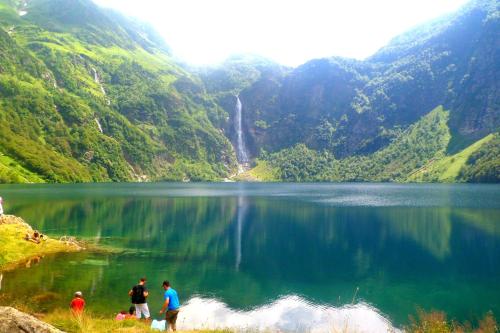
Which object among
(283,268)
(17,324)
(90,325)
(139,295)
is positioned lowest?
(283,268)

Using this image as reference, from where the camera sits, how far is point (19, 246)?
49469 mm

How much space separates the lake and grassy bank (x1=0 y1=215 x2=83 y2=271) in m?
2.50

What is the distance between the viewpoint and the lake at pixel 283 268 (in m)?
34.6

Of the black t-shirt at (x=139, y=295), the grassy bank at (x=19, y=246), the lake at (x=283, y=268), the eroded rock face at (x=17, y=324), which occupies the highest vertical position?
the eroded rock face at (x=17, y=324)

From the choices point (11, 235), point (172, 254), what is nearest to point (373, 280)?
point (172, 254)

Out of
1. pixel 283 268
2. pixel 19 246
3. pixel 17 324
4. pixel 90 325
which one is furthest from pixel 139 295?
pixel 19 246

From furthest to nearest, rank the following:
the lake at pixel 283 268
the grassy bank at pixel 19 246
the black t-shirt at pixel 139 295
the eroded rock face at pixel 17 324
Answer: the grassy bank at pixel 19 246
the lake at pixel 283 268
the black t-shirt at pixel 139 295
the eroded rock face at pixel 17 324

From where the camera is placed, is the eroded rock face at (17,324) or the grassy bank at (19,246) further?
the grassy bank at (19,246)

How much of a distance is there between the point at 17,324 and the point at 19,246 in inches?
1590

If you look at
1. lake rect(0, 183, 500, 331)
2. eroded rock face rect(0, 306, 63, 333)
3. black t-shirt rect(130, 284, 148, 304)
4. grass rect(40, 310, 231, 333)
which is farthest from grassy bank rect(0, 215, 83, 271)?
eroded rock face rect(0, 306, 63, 333)

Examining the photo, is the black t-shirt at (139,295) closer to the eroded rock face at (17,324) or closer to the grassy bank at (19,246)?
the eroded rock face at (17,324)

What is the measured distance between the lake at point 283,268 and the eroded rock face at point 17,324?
42.1 ft

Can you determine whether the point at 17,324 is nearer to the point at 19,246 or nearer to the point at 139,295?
the point at 139,295

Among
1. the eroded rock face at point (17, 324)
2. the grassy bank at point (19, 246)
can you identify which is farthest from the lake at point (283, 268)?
the eroded rock face at point (17, 324)
